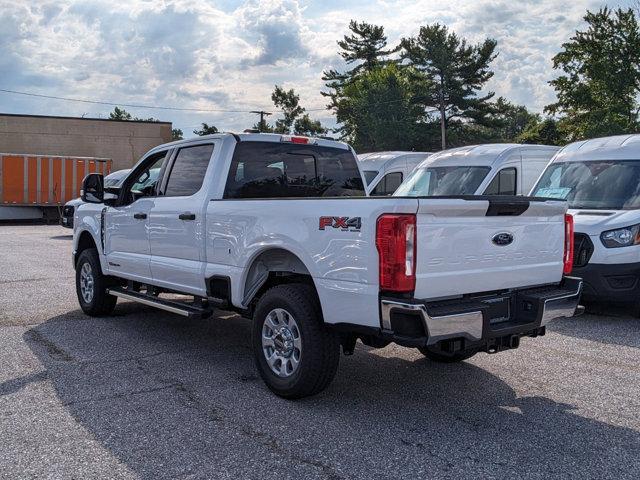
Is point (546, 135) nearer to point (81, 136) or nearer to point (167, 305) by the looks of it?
point (81, 136)

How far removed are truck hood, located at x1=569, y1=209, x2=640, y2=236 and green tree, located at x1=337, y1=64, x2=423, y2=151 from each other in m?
46.7

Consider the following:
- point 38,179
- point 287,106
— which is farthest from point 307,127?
point 38,179

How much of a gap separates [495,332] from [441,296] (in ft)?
1.65

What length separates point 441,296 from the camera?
13.2ft

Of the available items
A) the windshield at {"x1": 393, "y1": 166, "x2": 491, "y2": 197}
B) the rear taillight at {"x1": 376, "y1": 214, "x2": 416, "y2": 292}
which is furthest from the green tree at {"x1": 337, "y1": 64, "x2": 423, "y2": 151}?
the rear taillight at {"x1": 376, "y1": 214, "x2": 416, "y2": 292}

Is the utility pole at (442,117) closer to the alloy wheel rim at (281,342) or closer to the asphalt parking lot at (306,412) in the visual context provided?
the asphalt parking lot at (306,412)

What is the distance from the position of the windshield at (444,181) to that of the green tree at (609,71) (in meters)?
24.9

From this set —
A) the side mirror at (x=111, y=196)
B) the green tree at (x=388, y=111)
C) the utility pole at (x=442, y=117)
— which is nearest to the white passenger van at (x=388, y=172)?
the side mirror at (x=111, y=196)

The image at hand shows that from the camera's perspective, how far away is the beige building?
134 ft

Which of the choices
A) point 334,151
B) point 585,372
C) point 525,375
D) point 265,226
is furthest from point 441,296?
point 334,151

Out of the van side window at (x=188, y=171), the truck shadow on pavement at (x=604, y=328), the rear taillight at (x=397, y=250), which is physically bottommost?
the truck shadow on pavement at (x=604, y=328)

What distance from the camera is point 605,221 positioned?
7707mm

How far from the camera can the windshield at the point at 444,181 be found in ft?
35.7

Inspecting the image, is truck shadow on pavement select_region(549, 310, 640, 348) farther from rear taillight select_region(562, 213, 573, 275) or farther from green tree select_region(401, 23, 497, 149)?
green tree select_region(401, 23, 497, 149)
